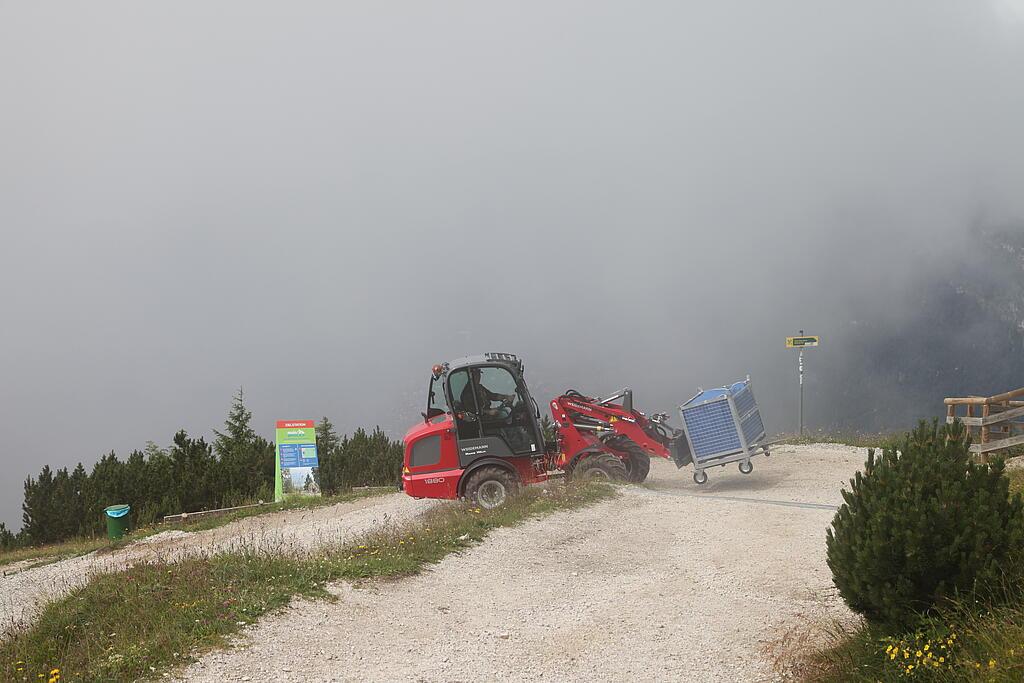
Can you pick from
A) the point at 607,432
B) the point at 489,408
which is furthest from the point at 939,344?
the point at 489,408

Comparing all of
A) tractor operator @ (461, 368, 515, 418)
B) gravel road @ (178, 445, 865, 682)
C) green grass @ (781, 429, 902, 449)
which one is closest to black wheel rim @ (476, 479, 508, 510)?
tractor operator @ (461, 368, 515, 418)

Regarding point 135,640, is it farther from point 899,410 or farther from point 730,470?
point 899,410

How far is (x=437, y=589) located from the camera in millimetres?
9898

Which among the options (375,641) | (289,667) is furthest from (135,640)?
(375,641)

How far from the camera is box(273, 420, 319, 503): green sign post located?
70.3ft

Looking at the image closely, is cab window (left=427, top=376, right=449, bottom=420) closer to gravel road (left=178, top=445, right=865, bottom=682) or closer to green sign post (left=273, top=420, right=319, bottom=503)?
gravel road (left=178, top=445, right=865, bottom=682)

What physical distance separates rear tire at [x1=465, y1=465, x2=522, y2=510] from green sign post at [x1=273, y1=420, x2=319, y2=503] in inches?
282

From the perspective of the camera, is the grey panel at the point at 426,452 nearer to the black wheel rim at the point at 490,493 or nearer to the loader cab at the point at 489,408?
the loader cab at the point at 489,408

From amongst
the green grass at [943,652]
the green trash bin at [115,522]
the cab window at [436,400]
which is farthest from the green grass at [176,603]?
the green trash bin at [115,522]

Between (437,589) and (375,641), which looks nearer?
(375,641)

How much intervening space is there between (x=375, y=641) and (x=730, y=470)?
537 inches

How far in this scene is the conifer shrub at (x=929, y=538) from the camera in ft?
21.6

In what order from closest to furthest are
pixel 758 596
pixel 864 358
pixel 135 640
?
pixel 135 640 → pixel 758 596 → pixel 864 358

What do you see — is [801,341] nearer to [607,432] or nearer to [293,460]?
[607,432]
